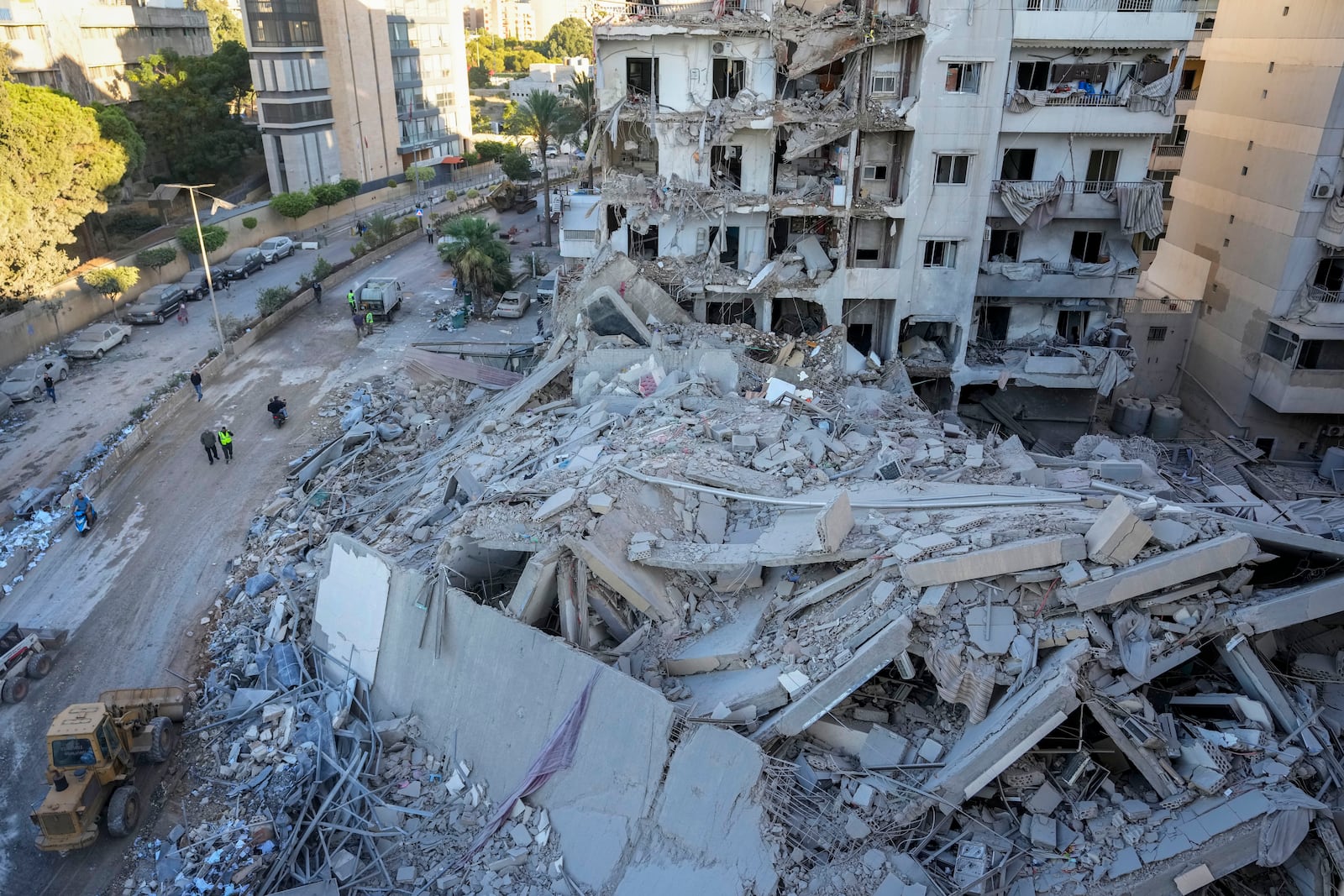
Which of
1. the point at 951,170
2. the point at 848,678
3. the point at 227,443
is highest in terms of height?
the point at 951,170

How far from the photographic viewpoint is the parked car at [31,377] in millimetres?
29109

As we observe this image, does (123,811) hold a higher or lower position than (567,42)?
lower

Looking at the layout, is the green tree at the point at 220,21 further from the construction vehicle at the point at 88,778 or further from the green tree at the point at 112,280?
the construction vehicle at the point at 88,778

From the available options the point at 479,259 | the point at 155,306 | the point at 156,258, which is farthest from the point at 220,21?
the point at 479,259

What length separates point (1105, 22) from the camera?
25969mm

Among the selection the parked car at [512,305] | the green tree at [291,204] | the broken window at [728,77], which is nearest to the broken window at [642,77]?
the broken window at [728,77]

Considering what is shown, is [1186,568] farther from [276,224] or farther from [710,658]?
[276,224]

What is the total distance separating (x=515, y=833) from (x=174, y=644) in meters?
9.68

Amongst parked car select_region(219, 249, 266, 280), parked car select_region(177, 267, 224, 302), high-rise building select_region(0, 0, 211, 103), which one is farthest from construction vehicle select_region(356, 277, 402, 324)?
high-rise building select_region(0, 0, 211, 103)

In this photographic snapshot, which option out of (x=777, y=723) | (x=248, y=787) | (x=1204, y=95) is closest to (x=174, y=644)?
(x=248, y=787)

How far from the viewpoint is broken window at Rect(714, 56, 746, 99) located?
92.2 ft

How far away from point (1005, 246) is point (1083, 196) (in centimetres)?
276

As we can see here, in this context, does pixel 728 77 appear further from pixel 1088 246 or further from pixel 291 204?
pixel 291 204

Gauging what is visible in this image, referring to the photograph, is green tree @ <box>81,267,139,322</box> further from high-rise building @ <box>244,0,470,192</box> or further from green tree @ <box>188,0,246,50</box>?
green tree @ <box>188,0,246,50</box>
